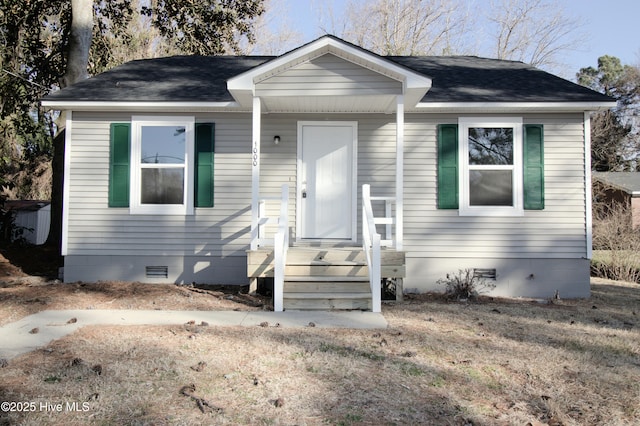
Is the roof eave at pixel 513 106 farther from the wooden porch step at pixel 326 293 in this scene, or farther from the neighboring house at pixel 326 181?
the wooden porch step at pixel 326 293

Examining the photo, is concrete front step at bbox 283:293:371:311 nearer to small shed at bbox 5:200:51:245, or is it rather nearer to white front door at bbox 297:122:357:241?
white front door at bbox 297:122:357:241

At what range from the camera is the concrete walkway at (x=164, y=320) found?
4.83 meters

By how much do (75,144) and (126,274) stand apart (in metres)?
2.29

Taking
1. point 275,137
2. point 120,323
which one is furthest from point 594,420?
point 275,137

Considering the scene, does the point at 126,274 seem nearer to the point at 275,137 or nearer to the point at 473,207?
the point at 275,137

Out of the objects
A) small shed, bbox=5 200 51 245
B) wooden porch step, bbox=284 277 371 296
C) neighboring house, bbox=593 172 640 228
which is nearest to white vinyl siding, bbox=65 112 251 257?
wooden porch step, bbox=284 277 371 296

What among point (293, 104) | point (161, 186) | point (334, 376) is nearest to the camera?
point (334, 376)

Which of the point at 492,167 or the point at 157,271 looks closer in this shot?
the point at 492,167

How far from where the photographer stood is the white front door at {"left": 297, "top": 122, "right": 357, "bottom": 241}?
7.98m

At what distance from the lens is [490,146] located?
779cm

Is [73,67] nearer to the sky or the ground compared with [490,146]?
nearer to the sky

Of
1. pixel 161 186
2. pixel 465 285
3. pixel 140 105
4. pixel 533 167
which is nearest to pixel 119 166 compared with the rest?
pixel 161 186

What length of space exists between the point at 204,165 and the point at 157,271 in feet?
6.29

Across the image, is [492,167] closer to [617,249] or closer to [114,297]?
[617,249]
